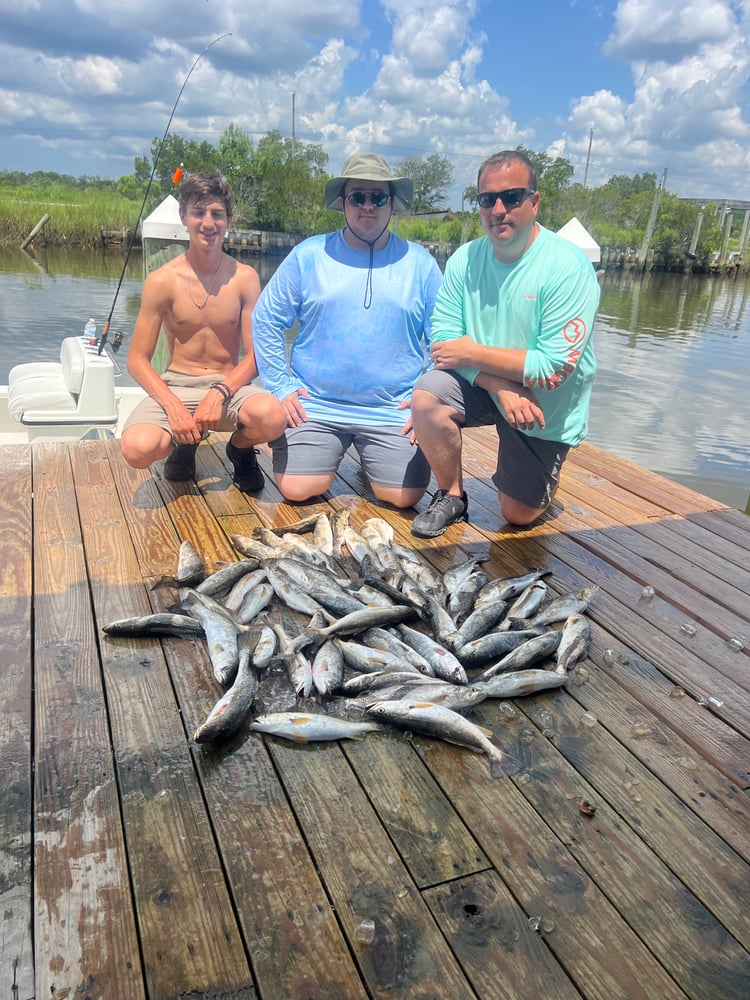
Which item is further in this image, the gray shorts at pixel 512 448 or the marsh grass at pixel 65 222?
the marsh grass at pixel 65 222

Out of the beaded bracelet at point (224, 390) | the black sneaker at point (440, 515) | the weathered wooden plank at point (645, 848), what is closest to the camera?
the weathered wooden plank at point (645, 848)

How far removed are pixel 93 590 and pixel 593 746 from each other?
2085 mm

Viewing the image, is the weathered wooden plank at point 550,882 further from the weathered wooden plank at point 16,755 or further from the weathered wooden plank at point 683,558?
the weathered wooden plank at point 683,558

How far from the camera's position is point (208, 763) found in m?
1.98

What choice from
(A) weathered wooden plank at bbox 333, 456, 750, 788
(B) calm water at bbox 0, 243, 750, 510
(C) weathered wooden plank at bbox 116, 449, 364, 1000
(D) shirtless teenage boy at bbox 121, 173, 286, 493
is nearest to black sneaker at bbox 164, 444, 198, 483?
(D) shirtless teenage boy at bbox 121, 173, 286, 493

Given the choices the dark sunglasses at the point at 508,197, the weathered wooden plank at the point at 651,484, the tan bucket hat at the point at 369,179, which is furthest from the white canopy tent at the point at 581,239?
the dark sunglasses at the point at 508,197

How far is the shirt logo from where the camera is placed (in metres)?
3.33

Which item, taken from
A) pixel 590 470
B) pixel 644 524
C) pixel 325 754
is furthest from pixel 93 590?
pixel 590 470

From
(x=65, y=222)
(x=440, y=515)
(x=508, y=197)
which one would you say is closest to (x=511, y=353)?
(x=508, y=197)

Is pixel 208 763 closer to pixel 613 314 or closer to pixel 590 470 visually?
pixel 590 470

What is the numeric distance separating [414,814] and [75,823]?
887mm

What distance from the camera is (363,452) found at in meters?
4.08

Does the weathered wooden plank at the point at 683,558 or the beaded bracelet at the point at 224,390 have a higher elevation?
the beaded bracelet at the point at 224,390

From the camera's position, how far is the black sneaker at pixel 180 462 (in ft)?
13.7
